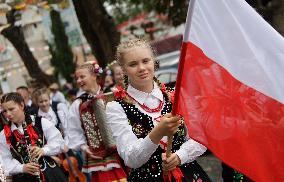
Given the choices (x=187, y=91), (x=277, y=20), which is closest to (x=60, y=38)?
(x=277, y=20)

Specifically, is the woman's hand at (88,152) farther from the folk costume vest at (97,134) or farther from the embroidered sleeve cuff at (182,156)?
the embroidered sleeve cuff at (182,156)

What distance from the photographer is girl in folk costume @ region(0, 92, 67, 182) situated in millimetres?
5145

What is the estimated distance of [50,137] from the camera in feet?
17.8

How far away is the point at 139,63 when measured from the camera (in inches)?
125

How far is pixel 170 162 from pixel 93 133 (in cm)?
265

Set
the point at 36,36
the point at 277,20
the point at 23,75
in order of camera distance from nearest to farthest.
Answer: the point at 277,20
the point at 23,75
the point at 36,36

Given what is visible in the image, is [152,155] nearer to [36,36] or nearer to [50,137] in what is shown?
[50,137]

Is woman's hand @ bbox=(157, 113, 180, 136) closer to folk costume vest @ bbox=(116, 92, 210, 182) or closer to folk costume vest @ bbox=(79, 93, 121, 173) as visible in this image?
folk costume vest @ bbox=(116, 92, 210, 182)

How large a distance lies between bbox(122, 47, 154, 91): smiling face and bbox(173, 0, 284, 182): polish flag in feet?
1.40

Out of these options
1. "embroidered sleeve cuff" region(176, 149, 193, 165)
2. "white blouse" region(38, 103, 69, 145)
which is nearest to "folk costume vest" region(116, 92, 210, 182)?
"embroidered sleeve cuff" region(176, 149, 193, 165)

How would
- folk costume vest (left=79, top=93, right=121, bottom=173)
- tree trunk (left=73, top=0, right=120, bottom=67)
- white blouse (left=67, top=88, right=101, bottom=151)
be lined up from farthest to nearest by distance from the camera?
tree trunk (left=73, top=0, right=120, bottom=67), white blouse (left=67, top=88, right=101, bottom=151), folk costume vest (left=79, top=93, right=121, bottom=173)

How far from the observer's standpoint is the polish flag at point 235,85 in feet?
8.97

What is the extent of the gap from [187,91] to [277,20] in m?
3.52

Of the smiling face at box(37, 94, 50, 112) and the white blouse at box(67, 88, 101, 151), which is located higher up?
the white blouse at box(67, 88, 101, 151)
